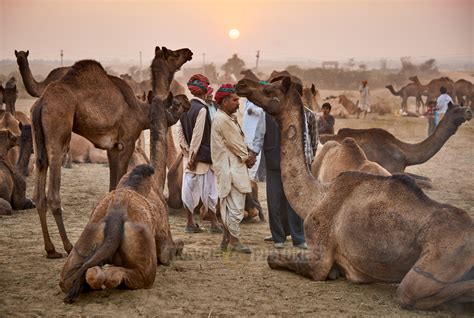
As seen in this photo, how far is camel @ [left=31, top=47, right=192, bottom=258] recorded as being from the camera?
25.9 feet

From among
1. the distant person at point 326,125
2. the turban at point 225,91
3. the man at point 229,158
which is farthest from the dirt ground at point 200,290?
the distant person at point 326,125

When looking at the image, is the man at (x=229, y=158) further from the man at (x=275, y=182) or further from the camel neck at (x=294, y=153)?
the camel neck at (x=294, y=153)

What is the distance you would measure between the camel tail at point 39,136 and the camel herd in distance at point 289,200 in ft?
0.04

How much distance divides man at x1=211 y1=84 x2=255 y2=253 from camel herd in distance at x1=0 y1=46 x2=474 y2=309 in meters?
0.47

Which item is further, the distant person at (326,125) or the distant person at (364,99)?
the distant person at (364,99)

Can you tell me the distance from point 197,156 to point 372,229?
138 inches

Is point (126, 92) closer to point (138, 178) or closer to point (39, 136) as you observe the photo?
point (39, 136)

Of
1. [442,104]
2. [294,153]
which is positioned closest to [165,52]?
[294,153]

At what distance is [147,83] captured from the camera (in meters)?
28.2

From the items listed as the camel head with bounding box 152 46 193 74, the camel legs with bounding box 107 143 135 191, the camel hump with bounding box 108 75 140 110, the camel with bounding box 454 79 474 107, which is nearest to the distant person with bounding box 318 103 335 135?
the camel head with bounding box 152 46 193 74

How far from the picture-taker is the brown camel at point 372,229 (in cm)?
592

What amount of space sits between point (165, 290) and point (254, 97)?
2186 mm

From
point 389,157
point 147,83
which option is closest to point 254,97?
point 389,157

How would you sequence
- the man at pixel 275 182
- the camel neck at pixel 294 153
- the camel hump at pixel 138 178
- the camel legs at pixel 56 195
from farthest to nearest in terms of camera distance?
the man at pixel 275 182, the camel legs at pixel 56 195, the camel neck at pixel 294 153, the camel hump at pixel 138 178
